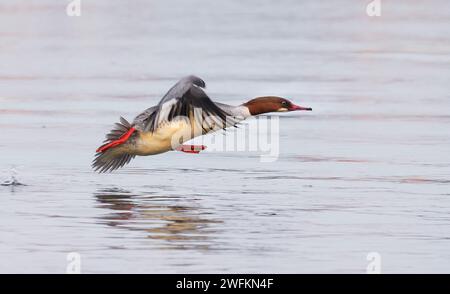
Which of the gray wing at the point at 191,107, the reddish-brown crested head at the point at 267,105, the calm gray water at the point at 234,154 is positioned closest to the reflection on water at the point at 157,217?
the calm gray water at the point at 234,154

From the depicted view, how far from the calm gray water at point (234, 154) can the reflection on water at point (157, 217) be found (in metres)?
0.02

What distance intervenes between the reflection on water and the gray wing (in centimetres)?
75

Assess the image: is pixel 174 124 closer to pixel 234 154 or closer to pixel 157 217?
pixel 157 217

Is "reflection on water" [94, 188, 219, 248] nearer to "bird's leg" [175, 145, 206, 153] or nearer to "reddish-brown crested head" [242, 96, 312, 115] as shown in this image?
"bird's leg" [175, 145, 206, 153]

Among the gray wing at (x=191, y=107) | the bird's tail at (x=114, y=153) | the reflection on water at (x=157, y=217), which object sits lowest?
the reflection on water at (x=157, y=217)

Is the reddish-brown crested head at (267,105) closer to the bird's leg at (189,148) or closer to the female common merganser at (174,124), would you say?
the female common merganser at (174,124)

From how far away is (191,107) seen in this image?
11398mm

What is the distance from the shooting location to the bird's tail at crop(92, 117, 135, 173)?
468 inches

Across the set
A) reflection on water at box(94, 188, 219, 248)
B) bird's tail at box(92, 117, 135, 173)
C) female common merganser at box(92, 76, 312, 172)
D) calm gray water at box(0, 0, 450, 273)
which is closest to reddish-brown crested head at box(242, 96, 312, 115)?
female common merganser at box(92, 76, 312, 172)

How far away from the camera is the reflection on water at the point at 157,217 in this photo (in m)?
9.52

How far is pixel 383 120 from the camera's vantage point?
1512 cm
